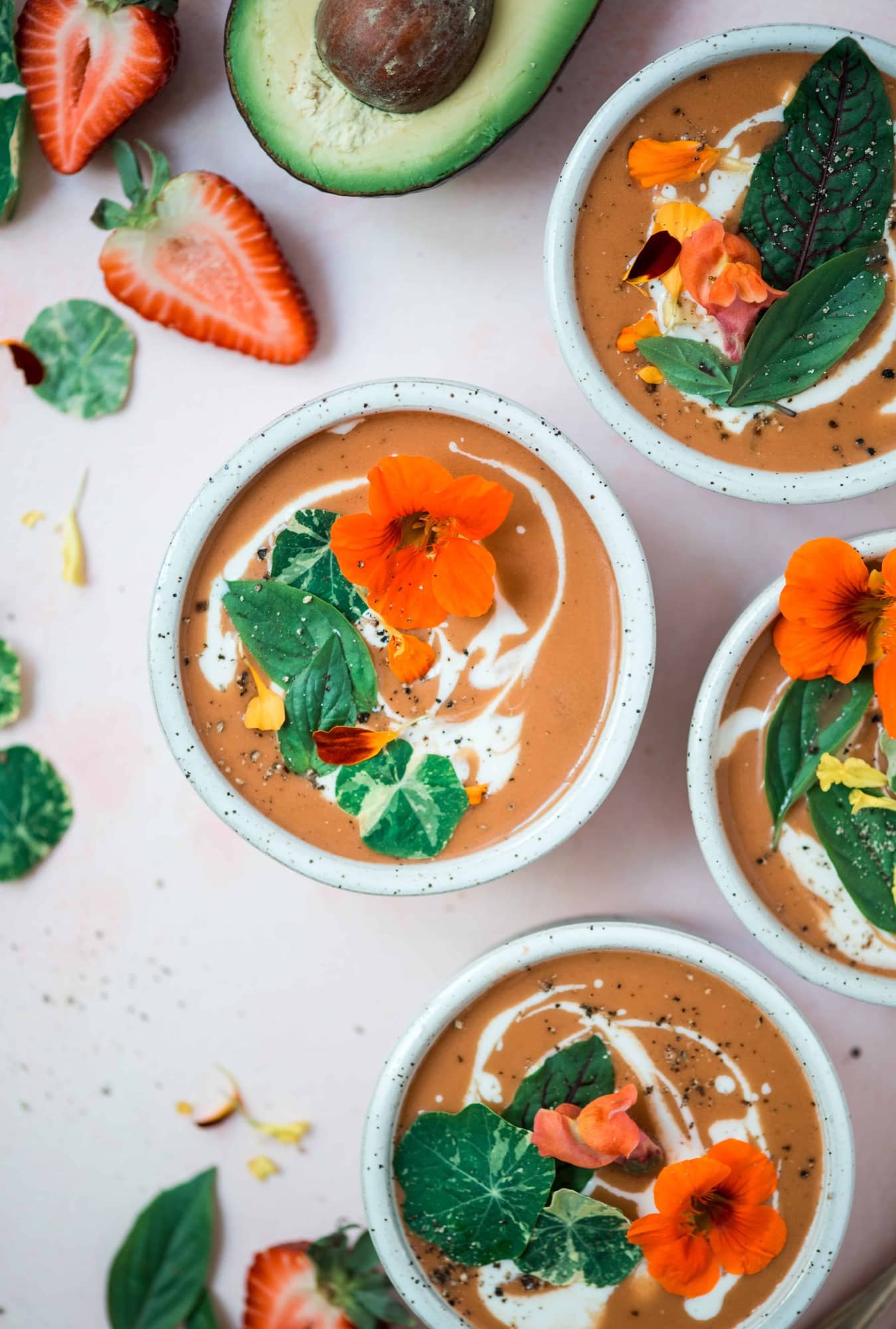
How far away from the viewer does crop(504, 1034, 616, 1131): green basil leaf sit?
1070mm

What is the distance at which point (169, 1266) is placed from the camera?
1.29m

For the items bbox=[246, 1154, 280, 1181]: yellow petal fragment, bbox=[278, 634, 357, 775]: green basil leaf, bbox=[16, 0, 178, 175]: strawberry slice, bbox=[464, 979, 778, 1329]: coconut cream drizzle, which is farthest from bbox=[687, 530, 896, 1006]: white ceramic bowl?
bbox=[16, 0, 178, 175]: strawberry slice

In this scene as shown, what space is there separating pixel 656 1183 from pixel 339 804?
466 mm

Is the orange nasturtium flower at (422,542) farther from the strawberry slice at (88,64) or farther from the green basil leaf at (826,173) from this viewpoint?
the strawberry slice at (88,64)

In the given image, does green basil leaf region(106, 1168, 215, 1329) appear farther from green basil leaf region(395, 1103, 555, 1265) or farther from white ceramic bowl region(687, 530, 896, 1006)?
white ceramic bowl region(687, 530, 896, 1006)

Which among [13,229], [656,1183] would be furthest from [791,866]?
[13,229]

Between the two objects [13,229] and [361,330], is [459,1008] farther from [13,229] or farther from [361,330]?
[13,229]

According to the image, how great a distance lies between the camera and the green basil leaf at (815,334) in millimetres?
1018

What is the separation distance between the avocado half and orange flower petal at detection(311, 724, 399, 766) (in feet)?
1.71

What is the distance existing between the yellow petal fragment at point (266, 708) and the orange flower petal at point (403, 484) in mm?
199

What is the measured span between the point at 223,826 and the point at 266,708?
0.27 metres

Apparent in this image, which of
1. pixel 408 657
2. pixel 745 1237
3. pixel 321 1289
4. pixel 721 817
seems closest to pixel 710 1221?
pixel 745 1237

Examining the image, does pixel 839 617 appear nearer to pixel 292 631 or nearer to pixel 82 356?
pixel 292 631

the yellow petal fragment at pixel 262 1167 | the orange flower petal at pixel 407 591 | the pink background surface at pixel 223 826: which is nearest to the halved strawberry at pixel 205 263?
the pink background surface at pixel 223 826
